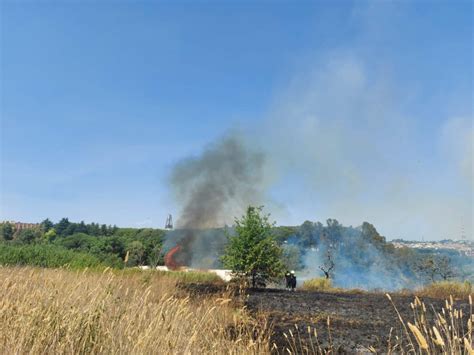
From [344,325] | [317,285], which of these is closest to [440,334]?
[344,325]

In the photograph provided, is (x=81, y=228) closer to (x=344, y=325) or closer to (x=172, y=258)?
(x=172, y=258)

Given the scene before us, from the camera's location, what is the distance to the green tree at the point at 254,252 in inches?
687

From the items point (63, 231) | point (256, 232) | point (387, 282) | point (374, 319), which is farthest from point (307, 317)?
point (63, 231)

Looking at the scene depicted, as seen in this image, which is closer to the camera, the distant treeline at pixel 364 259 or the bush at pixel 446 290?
the bush at pixel 446 290

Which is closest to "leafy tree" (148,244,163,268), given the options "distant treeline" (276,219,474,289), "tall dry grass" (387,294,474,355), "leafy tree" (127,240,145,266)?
"leafy tree" (127,240,145,266)

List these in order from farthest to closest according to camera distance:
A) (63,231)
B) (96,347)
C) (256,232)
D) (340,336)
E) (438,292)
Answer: (63,231) < (256,232) < (438,292) < (340,336) < (96,347)

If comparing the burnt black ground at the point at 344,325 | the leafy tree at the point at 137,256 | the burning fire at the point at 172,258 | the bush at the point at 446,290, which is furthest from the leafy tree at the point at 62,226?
the burnt black ground at the point at 344,325

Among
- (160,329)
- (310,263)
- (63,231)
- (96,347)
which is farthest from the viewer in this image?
(63,231)

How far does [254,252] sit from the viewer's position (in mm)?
17391

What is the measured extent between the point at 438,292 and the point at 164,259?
84.1 ft

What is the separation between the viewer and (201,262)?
39.3 metres

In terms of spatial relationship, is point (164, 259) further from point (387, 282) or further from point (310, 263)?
point (387, 282)

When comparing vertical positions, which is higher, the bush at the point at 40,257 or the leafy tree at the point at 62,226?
the leafy tree at the point at 62,226

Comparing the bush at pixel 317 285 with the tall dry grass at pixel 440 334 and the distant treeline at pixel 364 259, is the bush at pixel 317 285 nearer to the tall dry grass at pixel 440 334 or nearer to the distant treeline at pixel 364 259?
the distant treeline at pixel 364 259
